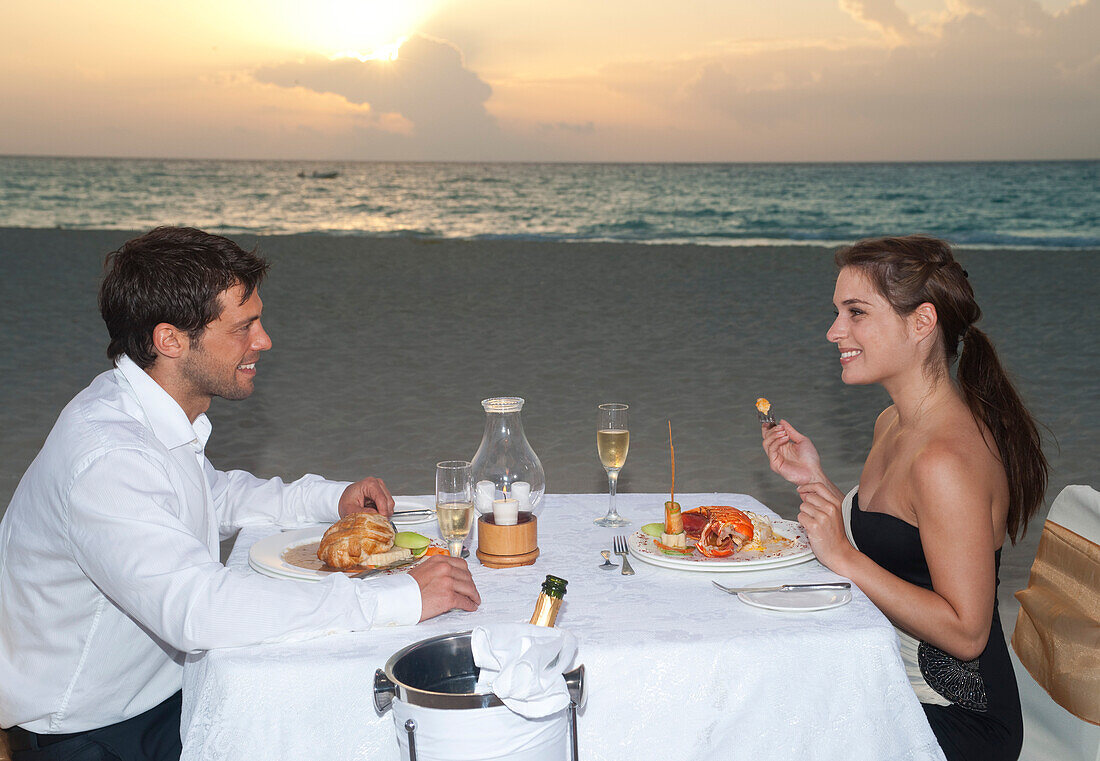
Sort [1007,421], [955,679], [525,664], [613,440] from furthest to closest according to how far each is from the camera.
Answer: [613,440] < [1007,421] < [955,679] < [525,664]

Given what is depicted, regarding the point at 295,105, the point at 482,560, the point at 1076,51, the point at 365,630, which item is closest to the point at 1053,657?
the point at 482,560

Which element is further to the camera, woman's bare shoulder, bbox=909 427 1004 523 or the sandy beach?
the sandy beach

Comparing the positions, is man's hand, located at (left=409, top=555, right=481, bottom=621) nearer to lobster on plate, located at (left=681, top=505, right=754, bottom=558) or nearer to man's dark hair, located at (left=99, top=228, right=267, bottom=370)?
lobster on plate, located at (left=681, top=505, right=754, bottom=558)

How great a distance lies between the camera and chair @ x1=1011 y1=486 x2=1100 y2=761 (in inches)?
85.7

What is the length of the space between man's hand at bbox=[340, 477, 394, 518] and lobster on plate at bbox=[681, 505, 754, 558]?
2.59ft

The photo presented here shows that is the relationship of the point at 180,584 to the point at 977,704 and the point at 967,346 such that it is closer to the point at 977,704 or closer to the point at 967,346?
the point at 977,704

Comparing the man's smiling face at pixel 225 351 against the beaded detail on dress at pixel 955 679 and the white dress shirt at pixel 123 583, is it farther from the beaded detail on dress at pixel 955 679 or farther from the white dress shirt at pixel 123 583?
the beaded detail on dress at pixel 955 679

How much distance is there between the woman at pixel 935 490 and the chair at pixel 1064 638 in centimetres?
10

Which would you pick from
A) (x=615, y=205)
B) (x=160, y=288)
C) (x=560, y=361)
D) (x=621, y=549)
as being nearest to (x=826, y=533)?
(x=621, y=549)

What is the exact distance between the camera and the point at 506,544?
2.13 metres

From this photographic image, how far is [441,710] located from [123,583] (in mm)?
759

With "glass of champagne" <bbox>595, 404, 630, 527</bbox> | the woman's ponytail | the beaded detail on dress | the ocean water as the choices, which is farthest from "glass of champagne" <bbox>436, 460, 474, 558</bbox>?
the ocean water

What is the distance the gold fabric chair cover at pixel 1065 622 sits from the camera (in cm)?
217

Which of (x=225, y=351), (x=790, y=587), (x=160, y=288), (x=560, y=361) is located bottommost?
(x=560, y=361)
